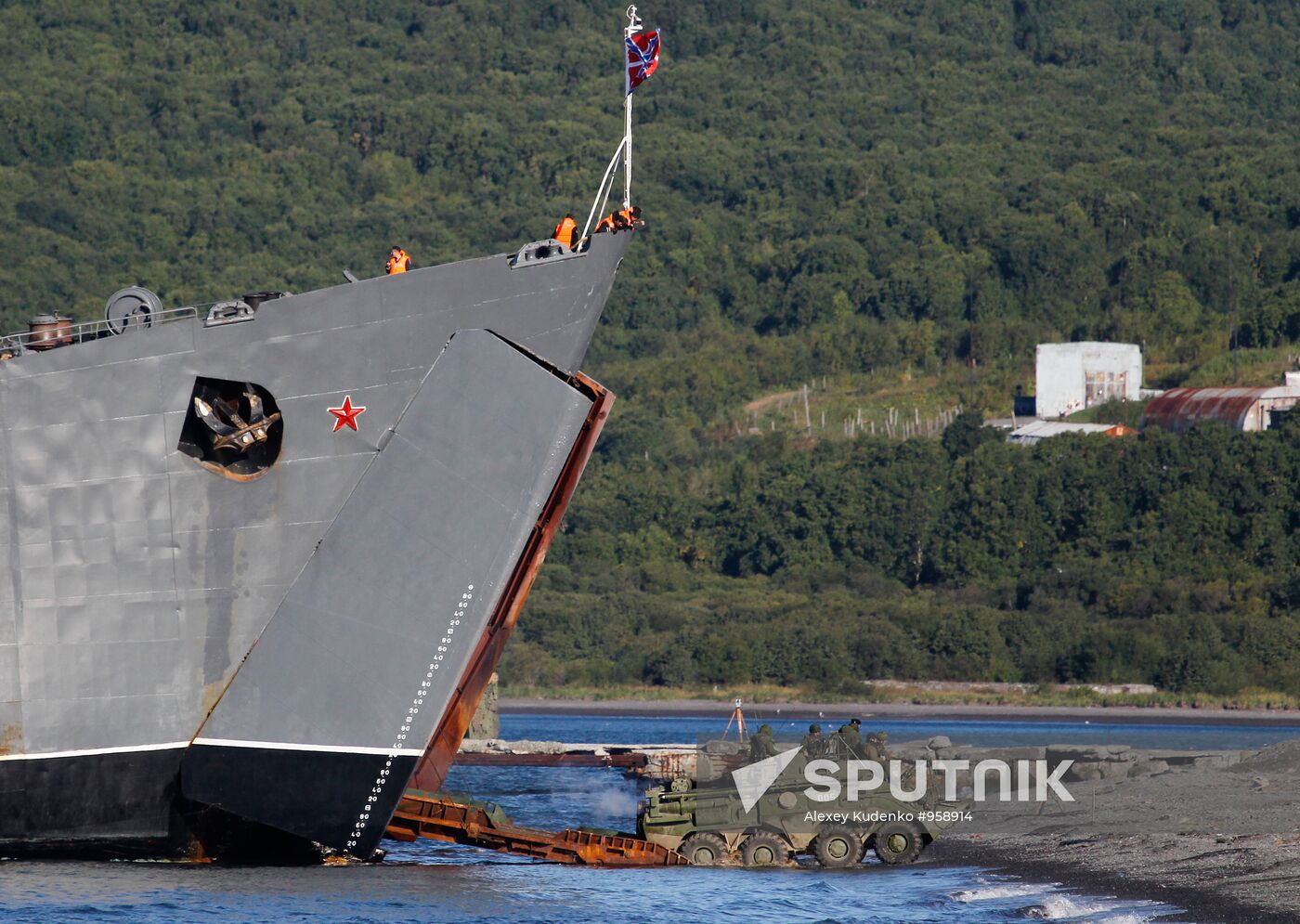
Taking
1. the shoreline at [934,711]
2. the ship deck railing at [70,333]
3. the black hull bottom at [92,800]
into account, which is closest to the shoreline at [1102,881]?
the black hull bottom at [92,800]

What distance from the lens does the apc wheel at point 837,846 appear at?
34.0 metres

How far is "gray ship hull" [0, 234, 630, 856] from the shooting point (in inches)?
1155

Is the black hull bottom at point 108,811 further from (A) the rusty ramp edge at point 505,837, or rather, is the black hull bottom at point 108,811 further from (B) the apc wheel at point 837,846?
(B) the apc wheel at point 837,846

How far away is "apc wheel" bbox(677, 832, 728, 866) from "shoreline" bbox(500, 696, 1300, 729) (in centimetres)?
5733

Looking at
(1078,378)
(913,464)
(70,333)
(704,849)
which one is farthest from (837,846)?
(1078,378)

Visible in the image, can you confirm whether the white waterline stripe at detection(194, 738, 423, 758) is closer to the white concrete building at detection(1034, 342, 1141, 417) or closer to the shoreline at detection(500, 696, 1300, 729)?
the shoreline at detection(500, 696, 1300, 729)

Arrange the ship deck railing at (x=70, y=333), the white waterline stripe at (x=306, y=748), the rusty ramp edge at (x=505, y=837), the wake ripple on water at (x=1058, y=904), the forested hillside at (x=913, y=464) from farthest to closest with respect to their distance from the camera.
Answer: the forested hillside at (x=913, y=464), the rusty ramp edge at (x=505, y=837), the ship deck railing at (x=70, y=333), the wake ripple on water at (x=1058, y=904), the white waterline stripe at (x=306, y=748)

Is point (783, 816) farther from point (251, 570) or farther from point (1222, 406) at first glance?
point (1222, 406)

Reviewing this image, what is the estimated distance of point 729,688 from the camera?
4363 inches

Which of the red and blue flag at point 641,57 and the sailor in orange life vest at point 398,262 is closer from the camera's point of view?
the red and blue flag at point 641,57

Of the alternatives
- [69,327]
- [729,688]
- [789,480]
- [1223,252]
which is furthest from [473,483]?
[1223,252]

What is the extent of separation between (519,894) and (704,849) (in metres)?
3.67

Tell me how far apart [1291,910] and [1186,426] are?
107787mm

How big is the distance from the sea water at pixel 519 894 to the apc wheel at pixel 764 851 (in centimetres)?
22
